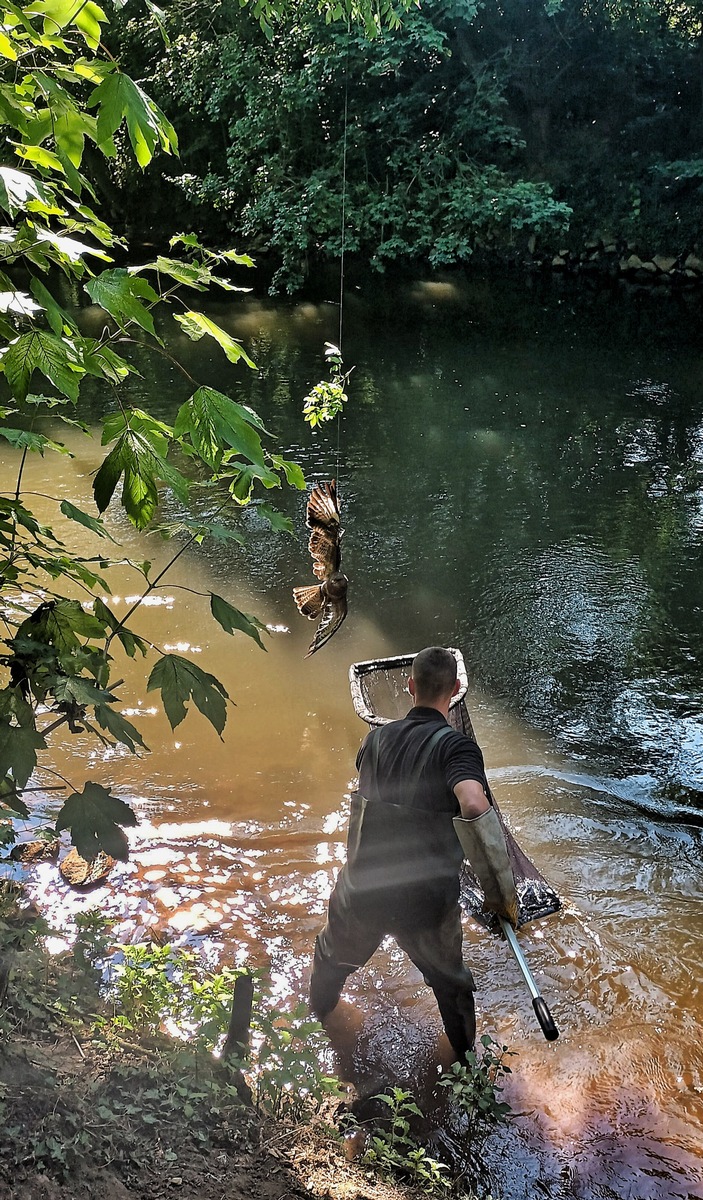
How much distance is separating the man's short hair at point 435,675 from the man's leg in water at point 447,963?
0.69m

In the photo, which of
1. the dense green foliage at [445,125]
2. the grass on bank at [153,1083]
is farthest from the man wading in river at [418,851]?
the dense green foliage at [445,125]

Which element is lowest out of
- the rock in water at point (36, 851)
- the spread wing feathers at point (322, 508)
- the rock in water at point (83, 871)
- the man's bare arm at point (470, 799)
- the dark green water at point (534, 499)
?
the dark green water at point (534, 499)

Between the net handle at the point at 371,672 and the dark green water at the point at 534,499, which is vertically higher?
the net handle at the point at 371,672

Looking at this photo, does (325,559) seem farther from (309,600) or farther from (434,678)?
(434,678)

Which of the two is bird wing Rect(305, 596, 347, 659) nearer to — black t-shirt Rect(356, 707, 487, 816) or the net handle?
the net handle

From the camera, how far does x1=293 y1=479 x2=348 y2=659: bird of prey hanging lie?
4488 mm

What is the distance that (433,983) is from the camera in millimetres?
3096

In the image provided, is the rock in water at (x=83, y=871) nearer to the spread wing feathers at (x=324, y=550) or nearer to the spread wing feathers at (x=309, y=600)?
the spread wing feathers at (x=309, y=600)

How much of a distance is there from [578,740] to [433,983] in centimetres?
253

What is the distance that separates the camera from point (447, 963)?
9.98 feet

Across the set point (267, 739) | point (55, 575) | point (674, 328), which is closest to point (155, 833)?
point (267, 739)

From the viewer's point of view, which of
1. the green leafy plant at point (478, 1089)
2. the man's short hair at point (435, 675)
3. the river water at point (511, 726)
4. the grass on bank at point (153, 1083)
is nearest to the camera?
the grass on bank at point (153, 1083)

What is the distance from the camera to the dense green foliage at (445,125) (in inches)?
649

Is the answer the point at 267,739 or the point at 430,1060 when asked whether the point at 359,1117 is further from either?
the point at 267,739
